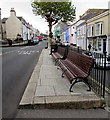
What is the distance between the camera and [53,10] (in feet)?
89.5

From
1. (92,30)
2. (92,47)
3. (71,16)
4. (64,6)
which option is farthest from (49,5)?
(92,47)

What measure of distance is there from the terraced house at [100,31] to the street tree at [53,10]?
4584mm

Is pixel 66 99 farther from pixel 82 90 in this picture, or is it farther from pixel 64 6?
pixel 64 6

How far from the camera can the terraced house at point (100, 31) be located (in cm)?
2369

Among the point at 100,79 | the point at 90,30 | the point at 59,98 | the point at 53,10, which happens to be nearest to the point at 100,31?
the point at 90,30

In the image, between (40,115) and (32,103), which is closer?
(40,115)

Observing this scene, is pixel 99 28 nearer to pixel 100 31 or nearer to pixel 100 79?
pixel 100 31

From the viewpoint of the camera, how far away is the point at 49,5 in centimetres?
2662

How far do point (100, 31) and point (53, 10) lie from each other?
894cm

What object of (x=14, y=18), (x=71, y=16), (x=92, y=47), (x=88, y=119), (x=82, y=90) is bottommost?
(x=88, y=119)

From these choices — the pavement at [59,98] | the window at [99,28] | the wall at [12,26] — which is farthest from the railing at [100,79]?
the wall at [12,26]

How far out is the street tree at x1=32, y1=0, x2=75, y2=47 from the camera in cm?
2646

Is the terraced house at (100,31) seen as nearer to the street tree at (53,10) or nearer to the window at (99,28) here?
the window at (99,28)

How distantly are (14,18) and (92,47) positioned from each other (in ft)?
124
